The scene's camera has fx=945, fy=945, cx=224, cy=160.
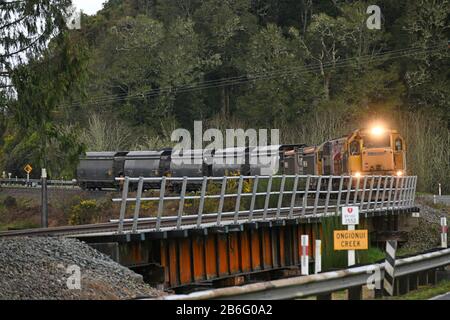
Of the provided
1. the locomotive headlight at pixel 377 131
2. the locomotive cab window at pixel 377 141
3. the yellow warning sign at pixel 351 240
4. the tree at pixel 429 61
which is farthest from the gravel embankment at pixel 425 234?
the tree at pixel 429 61

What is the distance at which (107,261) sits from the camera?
17547mm

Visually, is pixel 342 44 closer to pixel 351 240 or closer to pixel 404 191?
pixel 404 191

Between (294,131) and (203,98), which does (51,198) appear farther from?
(203,98)

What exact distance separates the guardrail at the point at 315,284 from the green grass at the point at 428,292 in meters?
0.34

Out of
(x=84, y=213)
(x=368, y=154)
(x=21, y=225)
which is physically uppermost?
(x=368, y=154)

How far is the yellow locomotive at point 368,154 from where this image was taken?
3997cm

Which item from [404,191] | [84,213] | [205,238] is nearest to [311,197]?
[404,191]

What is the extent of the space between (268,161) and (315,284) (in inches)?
1513

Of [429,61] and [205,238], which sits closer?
[205,238]

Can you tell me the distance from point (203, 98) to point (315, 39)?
14514 mm

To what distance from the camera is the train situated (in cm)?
4012

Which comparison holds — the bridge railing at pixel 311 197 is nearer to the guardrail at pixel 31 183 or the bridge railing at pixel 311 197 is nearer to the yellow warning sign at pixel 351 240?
the yellow warning sign at pixel 351 240

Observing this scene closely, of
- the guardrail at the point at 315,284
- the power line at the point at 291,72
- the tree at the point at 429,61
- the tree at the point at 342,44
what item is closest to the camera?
the guardrail at the point at 315,284

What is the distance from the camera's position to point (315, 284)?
12.9 meters
